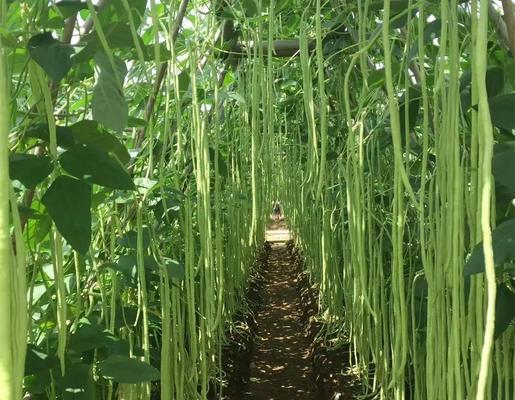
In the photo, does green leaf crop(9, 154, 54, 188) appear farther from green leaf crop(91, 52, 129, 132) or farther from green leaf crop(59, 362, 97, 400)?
green leaf crop(59, 362, 97, 400)

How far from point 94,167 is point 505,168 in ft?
1.78

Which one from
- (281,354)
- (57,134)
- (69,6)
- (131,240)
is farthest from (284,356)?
(69,6)

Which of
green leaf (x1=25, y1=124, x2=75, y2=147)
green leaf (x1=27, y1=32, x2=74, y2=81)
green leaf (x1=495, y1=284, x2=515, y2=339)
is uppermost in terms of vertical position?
green leaf (x1=27, y1=32, x2=74, y2=81)

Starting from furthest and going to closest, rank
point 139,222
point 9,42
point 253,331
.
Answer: point 253,331, point 139,222, point 9,42

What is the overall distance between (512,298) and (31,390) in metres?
0.74

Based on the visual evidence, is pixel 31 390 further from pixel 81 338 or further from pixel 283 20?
pixel 283 20

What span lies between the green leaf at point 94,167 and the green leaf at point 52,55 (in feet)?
0.41

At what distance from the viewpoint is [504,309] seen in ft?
2.82

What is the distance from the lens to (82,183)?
0.79 meters

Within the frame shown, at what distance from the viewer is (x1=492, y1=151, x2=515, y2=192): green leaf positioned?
0.79 meters

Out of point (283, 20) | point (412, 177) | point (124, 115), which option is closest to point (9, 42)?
point (124, 115)

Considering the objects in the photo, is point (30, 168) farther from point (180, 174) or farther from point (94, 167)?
point (180, 174)

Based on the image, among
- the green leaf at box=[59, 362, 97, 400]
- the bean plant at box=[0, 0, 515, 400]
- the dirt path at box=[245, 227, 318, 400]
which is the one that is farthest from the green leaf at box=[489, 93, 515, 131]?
the dirt path at box=[245, 227, 318, 400]

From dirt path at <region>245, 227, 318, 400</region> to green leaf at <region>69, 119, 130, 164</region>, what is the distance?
6.81 feet
